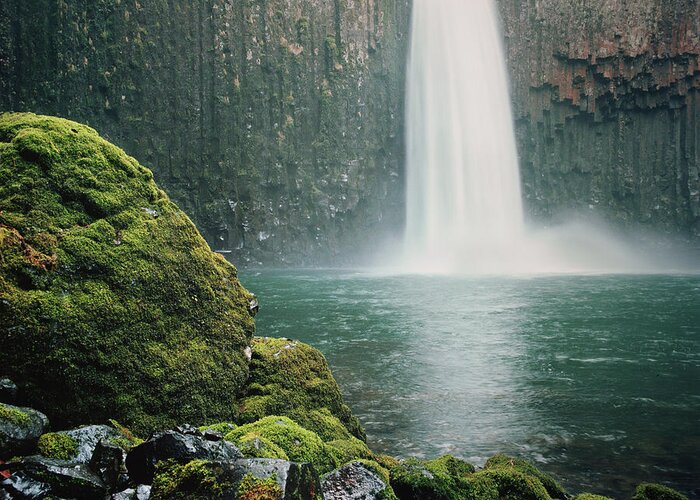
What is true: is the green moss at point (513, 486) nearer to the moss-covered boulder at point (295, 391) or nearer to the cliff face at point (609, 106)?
the moss-covered boulder at point (295, 391)

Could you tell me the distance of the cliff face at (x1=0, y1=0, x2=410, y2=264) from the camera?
1346 inches

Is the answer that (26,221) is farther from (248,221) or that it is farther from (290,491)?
(248,221)

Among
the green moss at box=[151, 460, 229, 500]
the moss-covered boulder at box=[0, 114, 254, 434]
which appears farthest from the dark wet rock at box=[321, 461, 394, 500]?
the moss-covered boulder at box=[0, 114, 254, 434]

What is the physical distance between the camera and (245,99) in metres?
37.7

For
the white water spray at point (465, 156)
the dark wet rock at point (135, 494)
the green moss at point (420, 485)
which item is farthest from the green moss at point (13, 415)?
the white water spray at point (465, 156)

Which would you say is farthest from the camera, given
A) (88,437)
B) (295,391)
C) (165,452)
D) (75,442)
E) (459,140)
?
(459,140)

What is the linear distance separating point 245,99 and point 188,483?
123ft

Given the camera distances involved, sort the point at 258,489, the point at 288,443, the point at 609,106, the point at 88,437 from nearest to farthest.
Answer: the point at 258,489, the point at 88,437, the point at 288,443, the point at 609,106

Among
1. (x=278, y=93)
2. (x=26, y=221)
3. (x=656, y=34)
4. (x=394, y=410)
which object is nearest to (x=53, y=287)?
(x=26, y=221)

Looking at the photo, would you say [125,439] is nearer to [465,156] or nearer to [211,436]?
[211,436]

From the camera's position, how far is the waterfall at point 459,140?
3844 cm

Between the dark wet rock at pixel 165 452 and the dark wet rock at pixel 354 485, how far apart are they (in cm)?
54

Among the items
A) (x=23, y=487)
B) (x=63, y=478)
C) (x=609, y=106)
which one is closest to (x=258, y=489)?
(x=63, y=478)

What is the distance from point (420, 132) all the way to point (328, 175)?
7345 millimetres
